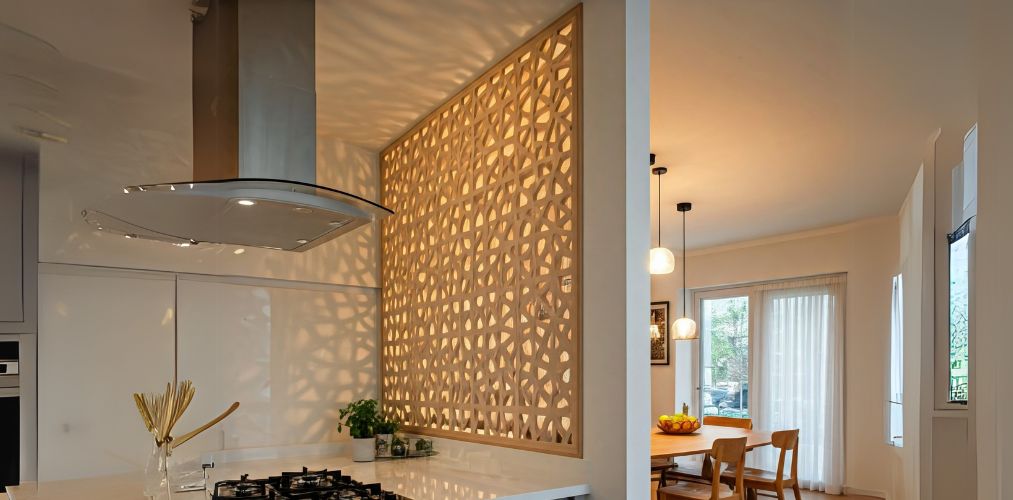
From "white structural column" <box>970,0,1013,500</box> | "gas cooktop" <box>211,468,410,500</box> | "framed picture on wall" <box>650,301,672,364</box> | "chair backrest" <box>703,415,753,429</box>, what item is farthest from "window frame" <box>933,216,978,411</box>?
"framed picture on wall" <box>650,301,672,364</box>

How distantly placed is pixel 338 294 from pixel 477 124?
51.7 inches

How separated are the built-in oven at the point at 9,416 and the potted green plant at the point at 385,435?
140 cm

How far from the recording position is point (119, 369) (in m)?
3.01

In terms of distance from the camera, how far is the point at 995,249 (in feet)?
6.29

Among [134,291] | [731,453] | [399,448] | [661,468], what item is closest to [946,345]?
[731,453]

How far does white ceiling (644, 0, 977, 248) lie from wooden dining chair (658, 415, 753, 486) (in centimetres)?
186

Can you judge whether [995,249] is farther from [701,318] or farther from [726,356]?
[701,318]

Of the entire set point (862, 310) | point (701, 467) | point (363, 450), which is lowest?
point (701, 467)

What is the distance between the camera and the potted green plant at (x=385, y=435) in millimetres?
3352

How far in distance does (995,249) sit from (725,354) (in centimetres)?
611

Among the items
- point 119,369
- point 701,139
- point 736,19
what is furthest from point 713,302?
point 119,369

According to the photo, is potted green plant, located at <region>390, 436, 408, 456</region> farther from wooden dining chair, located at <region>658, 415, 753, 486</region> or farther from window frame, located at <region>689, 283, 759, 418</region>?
window frame, located at <region>689, 283, 759, 418</region>

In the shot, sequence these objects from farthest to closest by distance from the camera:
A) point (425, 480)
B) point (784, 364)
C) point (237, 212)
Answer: point (784, 364)
point (425, 480)
point (237, 212)

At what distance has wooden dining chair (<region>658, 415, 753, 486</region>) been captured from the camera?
4.62 meters
